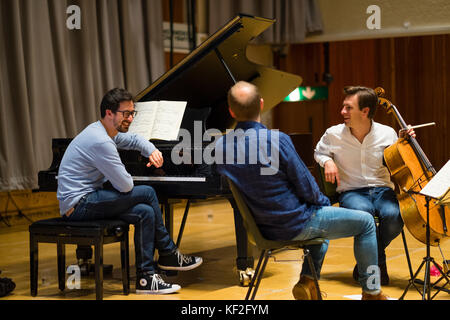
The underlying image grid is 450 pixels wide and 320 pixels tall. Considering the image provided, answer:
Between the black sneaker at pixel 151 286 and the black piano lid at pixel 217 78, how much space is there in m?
0.98

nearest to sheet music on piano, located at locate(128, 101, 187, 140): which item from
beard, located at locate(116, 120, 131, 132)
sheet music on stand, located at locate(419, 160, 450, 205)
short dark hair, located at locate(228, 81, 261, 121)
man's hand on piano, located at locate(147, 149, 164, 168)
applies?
man's hand on piano, located at locate(147, 149, 164, 168)

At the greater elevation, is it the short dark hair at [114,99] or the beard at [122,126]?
the short dark hair at [114,99]

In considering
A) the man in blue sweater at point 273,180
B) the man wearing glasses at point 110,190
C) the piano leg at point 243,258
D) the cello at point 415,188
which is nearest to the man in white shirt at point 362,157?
the cello at point 415,188

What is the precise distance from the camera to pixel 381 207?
366cm

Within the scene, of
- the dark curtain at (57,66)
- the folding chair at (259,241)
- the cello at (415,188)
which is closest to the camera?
the folding chair at (259,241)

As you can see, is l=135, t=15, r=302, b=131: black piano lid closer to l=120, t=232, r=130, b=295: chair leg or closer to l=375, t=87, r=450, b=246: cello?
l=120, t=232, r=130, b=295: chair leg

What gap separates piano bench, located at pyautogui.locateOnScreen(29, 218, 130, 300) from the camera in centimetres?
339

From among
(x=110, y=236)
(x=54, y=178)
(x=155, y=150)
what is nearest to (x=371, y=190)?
(x=155, y=150)

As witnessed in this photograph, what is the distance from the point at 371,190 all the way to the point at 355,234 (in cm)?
99

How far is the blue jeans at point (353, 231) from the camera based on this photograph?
2732mm

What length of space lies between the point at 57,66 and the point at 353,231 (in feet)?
15.1

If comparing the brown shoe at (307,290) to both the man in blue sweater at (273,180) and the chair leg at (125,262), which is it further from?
the chair leg at (125,262)
